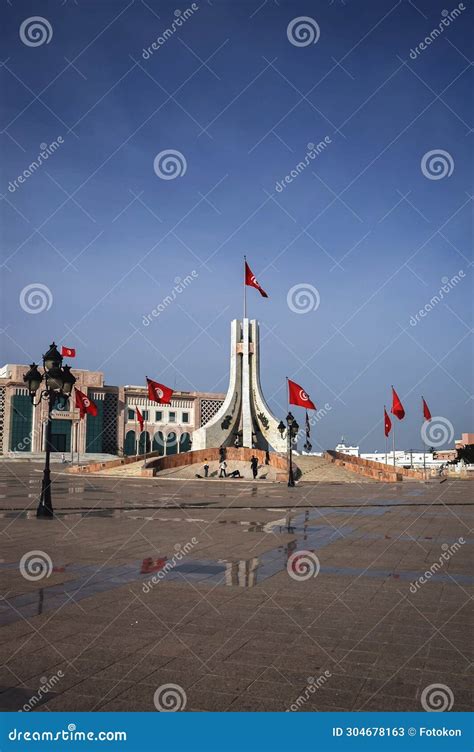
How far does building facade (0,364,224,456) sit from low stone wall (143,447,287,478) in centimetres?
2110

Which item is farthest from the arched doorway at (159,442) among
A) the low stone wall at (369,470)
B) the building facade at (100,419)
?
the low stone wall at (369,470)

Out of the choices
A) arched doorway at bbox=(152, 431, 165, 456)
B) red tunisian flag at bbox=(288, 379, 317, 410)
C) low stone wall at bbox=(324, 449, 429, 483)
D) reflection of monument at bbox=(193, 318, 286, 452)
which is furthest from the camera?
arched doorway at bbox=(152, 431, 165, 456)

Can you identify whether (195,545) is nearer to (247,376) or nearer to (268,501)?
(268,501)

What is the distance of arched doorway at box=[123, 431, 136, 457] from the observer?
74312mm

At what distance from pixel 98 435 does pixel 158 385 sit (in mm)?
35238

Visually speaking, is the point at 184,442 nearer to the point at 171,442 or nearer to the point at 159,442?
the point at 171,442

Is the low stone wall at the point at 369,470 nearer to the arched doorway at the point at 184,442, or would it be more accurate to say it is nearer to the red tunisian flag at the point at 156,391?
the red tunisian flag at the point at 156,391

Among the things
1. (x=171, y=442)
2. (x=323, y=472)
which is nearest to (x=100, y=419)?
(x=171, y=442)

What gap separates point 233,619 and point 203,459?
3776 centimetres

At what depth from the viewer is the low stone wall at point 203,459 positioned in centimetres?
3819

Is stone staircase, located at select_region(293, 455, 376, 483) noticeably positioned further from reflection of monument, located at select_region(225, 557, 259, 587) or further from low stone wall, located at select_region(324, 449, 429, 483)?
reflection of monument, located at select_region(225, 557, 259, 587)

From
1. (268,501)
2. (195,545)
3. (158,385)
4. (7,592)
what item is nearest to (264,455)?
(158,385)

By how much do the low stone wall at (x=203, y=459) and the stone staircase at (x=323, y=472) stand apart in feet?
5.14

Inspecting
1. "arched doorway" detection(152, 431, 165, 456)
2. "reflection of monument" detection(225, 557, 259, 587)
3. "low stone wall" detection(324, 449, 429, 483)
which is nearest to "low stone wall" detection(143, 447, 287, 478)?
"low stone wall" detection(324, 449, 429, 483)
